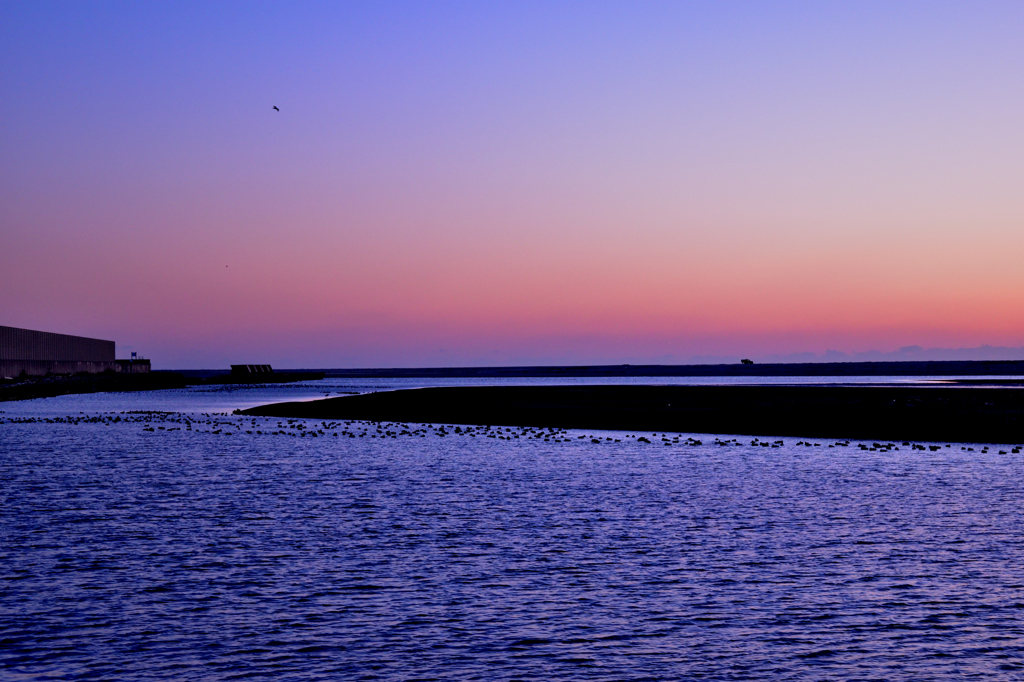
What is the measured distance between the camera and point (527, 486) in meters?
27.6

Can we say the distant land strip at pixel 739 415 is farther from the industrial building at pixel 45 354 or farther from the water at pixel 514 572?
the industrial building at pixel 45 354

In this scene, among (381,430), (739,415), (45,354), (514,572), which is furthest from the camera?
(45,354)

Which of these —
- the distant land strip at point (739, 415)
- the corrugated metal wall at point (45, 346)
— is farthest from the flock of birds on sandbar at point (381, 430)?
the corrugated metal wall at point (45, 346)

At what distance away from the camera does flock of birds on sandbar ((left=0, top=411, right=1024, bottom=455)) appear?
42.3 meters

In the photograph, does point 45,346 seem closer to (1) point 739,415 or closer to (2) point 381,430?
(2) point 381,430

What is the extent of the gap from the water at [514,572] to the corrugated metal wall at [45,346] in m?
132

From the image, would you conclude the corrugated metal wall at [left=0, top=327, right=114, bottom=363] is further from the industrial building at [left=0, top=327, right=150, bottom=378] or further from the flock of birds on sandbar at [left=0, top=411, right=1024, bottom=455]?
the flock of birds on sandbar at [left=0, top=411, right=1024, bottom=455]

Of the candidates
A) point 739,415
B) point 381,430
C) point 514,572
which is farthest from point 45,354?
point 514,572

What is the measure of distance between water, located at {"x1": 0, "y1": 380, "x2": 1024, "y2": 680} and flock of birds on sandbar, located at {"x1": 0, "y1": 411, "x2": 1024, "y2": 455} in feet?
31.8

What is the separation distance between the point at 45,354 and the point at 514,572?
170 meters

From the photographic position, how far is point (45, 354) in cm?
16725

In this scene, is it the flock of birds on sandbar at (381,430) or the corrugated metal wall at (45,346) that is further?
the corrugated metal wall at (45,346)

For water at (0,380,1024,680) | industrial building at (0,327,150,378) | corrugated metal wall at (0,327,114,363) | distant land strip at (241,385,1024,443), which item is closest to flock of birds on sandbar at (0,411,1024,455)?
distant land strip at (241,385,1024,443)

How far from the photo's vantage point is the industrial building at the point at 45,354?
14988cm
